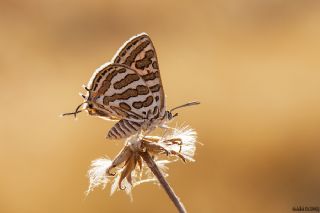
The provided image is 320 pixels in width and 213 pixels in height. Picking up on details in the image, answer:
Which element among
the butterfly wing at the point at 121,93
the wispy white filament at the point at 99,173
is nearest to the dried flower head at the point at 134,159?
the wispy white filament at the point at 99,173

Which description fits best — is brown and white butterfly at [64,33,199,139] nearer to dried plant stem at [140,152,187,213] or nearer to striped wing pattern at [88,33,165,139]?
striped wing pattern at [88,33,165,139]

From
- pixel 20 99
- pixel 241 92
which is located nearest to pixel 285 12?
pixel 241 92

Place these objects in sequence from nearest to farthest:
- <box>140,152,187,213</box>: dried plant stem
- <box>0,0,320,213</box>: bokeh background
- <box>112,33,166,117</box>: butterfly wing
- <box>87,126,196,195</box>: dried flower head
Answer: <box>140,152,187,213</box>: dried plant stem, <box>87,126,196,195</box>: dried flower head, <box>112,33,166,117</box>: butterfly wing, <box>0,0,320,213</box>: bokeh background

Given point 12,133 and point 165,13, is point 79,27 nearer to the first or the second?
point 165,13

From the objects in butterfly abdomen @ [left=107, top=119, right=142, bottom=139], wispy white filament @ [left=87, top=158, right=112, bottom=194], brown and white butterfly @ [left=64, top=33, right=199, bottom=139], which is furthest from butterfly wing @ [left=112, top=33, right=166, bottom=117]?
wispy white filament @ [left=87, top=158, right=112, bottom=194]

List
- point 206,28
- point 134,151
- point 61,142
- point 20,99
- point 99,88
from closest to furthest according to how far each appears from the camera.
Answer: point 134,151 < point 99,88 < point 61,142 < point 20,99 < point 206,28

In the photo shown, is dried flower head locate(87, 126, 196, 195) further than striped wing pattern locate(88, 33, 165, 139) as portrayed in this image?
No
